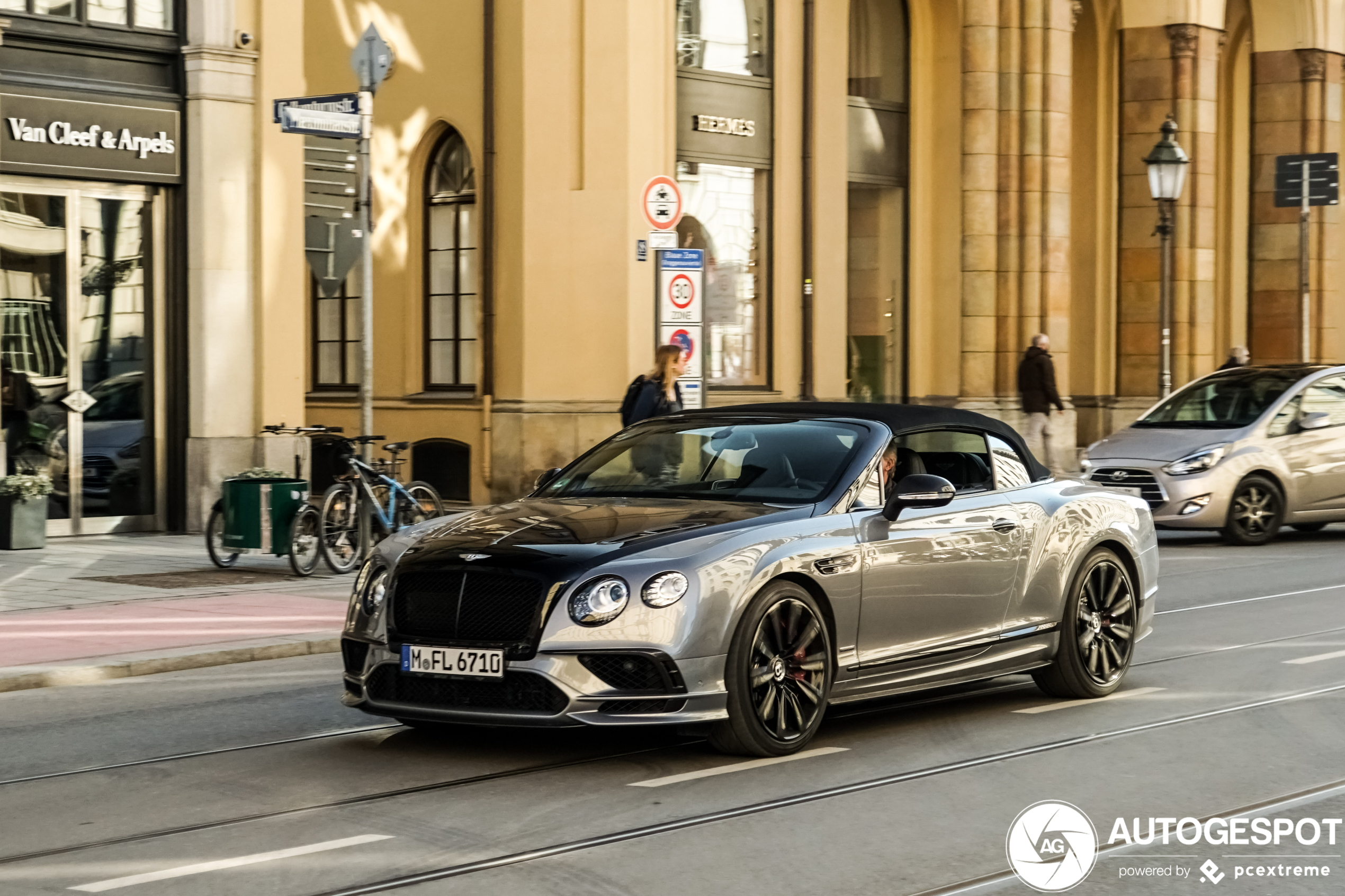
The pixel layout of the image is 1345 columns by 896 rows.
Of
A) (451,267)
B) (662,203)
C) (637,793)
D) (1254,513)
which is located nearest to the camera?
(637,793)

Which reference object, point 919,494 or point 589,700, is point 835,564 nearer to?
point 919,494

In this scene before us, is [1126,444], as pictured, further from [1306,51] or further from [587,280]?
[1306,51]

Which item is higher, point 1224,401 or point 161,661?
point 1224,401

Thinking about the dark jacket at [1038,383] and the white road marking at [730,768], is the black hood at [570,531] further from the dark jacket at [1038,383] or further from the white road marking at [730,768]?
the dark jacket at [1038,383]

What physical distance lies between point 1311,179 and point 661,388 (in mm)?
14873

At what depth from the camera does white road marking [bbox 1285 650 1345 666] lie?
10570 mm

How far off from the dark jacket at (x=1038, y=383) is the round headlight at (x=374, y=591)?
720 inches

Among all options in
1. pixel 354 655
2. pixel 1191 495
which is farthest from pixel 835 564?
pixel 1191 495

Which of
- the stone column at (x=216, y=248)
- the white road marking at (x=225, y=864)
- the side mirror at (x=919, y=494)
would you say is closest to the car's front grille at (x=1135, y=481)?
the stone column at (x=216, y=248)

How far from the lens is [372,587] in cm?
782

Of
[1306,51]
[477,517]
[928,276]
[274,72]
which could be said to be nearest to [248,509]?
[274,72]

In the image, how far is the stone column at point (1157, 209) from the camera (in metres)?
31.3

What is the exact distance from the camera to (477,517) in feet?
26.7

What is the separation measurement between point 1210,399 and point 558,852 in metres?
14.9
